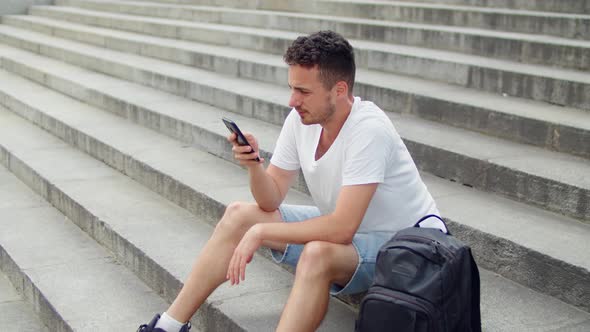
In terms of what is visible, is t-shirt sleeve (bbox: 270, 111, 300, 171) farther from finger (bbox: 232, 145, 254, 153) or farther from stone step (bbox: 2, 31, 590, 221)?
stone step (bbox: 2, 31, 590, 221)

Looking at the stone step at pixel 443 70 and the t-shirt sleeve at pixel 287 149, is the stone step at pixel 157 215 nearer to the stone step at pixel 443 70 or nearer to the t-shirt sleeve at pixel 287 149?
the t-shirt sleeve at pixel 287 149

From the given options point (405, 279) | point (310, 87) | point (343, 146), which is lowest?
point (405, 279)

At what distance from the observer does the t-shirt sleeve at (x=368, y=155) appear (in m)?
3.21

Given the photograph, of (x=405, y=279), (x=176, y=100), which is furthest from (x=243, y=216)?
(x=176, y=100)

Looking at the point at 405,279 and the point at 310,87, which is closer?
the point at 405,279

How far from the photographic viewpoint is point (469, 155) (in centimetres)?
457

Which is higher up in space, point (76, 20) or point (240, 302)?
point (76, 20)

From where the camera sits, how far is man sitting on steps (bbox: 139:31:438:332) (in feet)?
10.3

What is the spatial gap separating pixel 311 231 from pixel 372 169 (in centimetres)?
33

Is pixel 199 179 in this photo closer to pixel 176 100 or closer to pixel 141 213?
pixel 141 213

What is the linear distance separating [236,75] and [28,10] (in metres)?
7.67

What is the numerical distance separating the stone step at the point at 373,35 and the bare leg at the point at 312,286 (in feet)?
Answer: 10.1

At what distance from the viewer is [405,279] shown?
284 centimetres

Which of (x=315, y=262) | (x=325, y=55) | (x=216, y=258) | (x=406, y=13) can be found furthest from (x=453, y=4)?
(x=315, y=262)
